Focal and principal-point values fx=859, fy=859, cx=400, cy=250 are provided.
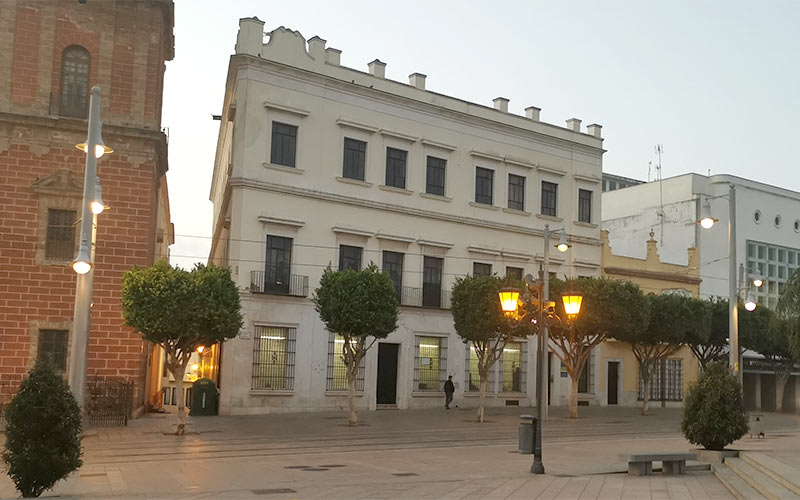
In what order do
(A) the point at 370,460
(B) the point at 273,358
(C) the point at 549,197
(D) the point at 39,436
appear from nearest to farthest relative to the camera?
(D) the point at 39,436, (A) the point at 370,460, (B) the point at 273,358, (C) the point at 549,197

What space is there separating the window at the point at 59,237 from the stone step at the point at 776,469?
65.6ft

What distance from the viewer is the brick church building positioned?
86.1 ft

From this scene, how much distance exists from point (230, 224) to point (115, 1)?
905 cm

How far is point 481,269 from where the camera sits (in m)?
38.9

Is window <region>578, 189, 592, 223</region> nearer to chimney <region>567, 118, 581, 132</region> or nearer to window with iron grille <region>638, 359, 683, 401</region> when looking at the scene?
chimney <region>567, 118, 581, 132</region>

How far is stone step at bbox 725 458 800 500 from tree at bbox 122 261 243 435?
13803mm

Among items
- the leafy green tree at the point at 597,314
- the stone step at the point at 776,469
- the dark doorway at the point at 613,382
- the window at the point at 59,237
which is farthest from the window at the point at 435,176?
the stone step at the point at 776,469

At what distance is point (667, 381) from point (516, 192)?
14.2 m

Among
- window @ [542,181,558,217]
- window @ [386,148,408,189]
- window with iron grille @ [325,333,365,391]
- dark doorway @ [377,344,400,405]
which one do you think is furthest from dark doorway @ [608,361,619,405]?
window with iron grille @ [325,333,365,391]

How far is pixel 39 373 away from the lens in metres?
12.4

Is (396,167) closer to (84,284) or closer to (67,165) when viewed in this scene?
(67,165)

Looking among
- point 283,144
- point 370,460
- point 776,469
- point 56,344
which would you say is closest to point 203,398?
point 56,344

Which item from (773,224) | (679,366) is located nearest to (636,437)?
(679,366)

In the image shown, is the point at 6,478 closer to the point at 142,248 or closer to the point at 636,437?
the point at 142,248
